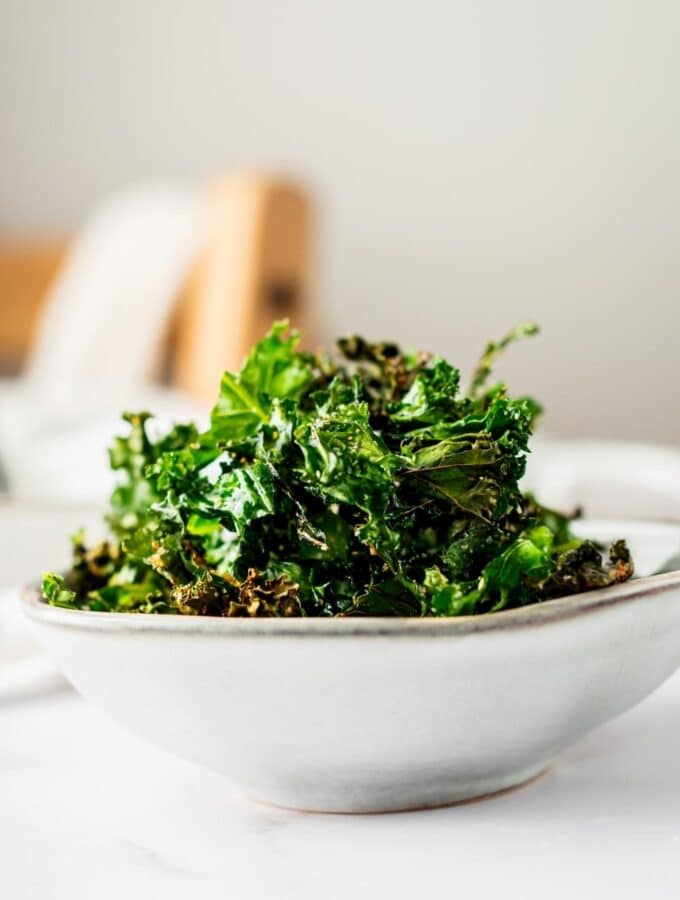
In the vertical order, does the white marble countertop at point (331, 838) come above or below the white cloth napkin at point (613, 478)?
below

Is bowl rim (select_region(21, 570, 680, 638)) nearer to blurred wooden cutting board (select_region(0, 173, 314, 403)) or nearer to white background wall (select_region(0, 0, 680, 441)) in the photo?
blurred wooden cutting board (select_region(0, 173, 314, 403))

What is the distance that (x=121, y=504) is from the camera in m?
0.51

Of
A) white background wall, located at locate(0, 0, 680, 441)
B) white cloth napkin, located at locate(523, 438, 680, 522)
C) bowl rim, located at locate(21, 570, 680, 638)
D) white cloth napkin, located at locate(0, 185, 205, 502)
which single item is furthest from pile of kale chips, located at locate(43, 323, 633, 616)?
white background wall, located at locate(0, 0, 680, 441)

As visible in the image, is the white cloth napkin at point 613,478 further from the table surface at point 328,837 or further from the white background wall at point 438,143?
the white background wall at point 438,143

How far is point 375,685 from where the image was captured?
1.14ft

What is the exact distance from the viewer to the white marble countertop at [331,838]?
1.17ft

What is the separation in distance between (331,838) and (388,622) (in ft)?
0.31

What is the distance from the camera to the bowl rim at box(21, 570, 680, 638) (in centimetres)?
34

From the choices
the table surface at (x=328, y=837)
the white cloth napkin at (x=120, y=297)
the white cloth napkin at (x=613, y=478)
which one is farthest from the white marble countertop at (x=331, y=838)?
the white cloth napkin at (x=120, y=297)

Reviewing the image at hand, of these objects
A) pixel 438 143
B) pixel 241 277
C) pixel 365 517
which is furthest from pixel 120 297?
pixel 365 517

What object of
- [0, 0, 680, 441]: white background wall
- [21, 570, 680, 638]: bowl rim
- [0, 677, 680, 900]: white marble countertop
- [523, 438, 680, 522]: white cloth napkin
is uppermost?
[0, 0, 680, 441]: white background wall

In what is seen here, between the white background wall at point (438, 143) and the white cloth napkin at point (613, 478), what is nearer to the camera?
the white cloth napkin at point (613, 478)

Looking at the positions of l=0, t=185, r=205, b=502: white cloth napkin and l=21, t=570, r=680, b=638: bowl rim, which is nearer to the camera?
l=21, t=570, r=680, b=638: bowl rim

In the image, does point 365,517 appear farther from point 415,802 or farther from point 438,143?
point 438,143
